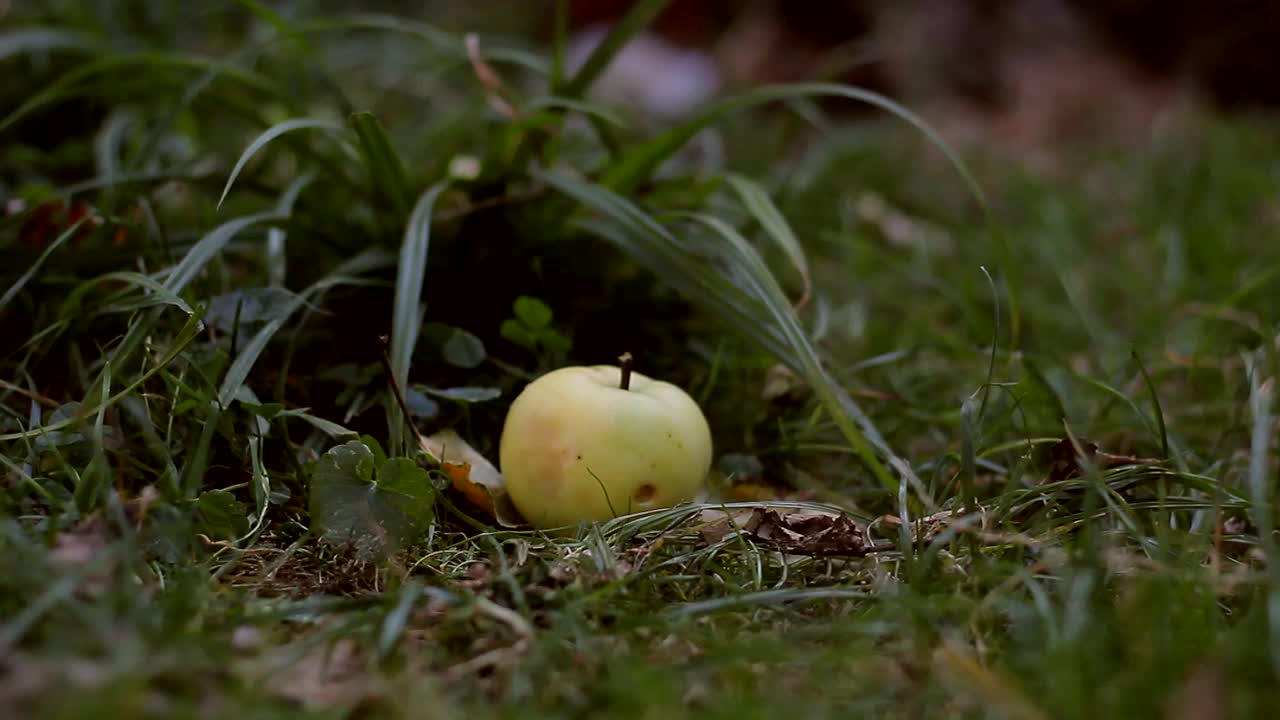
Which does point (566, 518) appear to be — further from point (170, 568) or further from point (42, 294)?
point (42, 294)

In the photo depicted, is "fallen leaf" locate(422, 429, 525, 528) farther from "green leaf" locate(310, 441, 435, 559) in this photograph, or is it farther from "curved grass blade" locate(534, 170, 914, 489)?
"curved grass blade" locate(534, 170, 914, 489)

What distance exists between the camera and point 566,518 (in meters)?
1.37

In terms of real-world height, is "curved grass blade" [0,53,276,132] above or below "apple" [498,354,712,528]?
above

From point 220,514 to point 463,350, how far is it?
50cm

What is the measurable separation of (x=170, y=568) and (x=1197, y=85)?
5.95 m

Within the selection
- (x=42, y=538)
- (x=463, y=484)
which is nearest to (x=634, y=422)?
(x=463, y=484)

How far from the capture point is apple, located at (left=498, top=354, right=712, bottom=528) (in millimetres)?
1325

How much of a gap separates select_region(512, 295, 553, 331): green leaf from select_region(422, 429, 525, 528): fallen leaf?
216 mm

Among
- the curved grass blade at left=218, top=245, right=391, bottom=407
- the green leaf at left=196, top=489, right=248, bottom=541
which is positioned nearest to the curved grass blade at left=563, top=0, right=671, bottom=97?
the curved grass blade at left=218, top=245, right=391, bottom=407

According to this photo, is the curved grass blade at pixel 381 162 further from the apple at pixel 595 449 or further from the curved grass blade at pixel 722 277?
the apple at pixel 595 449

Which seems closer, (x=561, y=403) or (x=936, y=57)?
(x=561, y=403)

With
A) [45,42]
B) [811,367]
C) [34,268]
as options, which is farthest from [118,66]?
[811,367]

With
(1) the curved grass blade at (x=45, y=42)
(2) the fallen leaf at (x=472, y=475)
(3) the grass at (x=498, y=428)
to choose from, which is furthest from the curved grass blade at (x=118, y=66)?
(2) the fallen leaf at (x=472, y=475)

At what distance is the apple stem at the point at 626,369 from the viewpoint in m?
1.33
